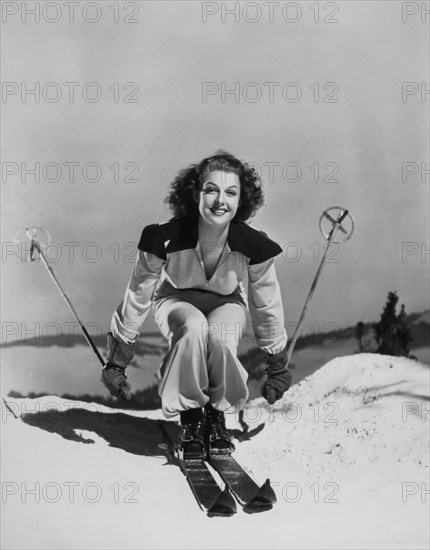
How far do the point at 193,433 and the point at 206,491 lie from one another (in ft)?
0.54

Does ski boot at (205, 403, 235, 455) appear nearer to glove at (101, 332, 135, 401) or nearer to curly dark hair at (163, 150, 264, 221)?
glove at (101, 332, 135, 401)

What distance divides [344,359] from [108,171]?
36.5 inches

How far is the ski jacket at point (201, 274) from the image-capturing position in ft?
8.00

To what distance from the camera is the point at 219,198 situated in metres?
2.44

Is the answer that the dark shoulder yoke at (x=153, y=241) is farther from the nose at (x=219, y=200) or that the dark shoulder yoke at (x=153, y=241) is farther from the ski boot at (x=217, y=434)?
the ski boot at (x=217, y=434)

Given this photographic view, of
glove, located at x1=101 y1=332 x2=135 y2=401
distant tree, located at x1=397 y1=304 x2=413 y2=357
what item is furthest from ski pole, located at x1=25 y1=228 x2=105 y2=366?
distant tree, located at x1=397 y1=304 x2=413 y2=357

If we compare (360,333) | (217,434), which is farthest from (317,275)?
(217,434)

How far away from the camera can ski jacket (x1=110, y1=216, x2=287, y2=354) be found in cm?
244

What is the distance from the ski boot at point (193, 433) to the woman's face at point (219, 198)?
21.8 inches

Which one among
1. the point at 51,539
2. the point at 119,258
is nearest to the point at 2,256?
the point at 119,258

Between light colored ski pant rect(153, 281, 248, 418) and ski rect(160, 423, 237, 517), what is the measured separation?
0.55ft

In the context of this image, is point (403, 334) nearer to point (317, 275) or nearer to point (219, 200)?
point (317, 275)

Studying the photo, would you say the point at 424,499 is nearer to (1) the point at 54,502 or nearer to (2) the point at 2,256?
(1) the point at 54,502

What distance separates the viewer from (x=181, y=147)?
8.48 feet
